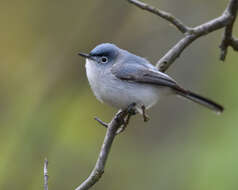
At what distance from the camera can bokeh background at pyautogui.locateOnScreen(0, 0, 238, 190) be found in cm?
440

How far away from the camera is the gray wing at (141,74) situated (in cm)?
366

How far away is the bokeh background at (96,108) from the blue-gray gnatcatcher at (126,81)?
0.85m

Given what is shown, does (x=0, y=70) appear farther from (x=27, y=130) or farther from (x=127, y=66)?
(x=127, y=66)

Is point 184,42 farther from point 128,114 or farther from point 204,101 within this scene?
point 128,114

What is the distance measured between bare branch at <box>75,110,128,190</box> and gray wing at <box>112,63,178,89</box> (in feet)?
1.60

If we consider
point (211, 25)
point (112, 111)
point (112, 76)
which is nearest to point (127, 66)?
point (112, 76)

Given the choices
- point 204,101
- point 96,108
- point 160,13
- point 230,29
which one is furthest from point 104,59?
point 96,108

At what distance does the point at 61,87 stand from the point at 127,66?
1.09m

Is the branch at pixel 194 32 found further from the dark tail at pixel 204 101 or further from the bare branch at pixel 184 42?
the dark tail at pixel 204 101

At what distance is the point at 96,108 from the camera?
219 inches

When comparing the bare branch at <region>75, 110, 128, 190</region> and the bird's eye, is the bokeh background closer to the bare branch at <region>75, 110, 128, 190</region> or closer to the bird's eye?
the bird's eye

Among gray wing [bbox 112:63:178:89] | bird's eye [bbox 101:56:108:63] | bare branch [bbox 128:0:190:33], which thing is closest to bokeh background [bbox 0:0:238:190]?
bird's eye [bbox 101:56:108:63]

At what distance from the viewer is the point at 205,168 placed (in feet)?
14.9

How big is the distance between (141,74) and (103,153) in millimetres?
975
